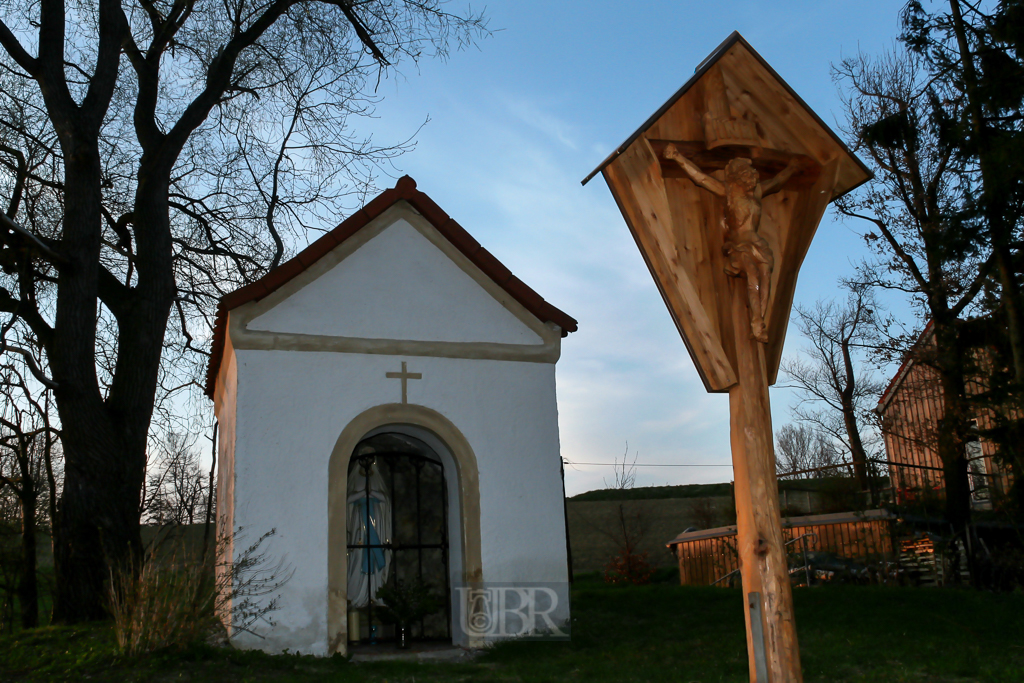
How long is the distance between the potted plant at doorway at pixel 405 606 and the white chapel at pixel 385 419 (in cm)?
18

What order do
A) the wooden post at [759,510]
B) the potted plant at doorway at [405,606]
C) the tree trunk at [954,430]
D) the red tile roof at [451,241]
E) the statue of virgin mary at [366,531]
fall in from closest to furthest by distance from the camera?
the wooden post at [759,510]
the potted plant at doorway at [405,606]
the red tile roof at [451,241]
the statue of virgin mary at [366,531]
the tree trunk at [954,430]

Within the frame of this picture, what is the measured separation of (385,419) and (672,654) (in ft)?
12.7

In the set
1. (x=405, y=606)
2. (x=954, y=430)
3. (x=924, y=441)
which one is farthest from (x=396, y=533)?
(x=924, y=441)

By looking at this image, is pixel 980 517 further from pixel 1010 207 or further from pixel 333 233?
pixel 333 233

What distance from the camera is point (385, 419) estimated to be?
903 centimetres

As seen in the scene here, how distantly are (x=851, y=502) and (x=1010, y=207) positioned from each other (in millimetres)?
7674

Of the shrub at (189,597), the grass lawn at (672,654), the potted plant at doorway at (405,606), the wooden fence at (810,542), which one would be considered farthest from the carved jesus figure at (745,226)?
the wooden fence at (810,542)

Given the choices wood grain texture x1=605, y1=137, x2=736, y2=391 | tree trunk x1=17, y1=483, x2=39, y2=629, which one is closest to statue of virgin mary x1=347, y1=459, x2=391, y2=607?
tree trunk x1=17, y1=483, x2=39, y2=629

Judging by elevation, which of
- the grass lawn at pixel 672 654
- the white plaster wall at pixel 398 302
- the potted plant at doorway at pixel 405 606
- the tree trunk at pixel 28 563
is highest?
the white plaster wall at pixel 398 302

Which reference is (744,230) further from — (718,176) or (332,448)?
(332,448)

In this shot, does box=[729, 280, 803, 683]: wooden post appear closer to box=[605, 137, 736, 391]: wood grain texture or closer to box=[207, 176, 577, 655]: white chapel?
A: box=[605, 137, 736, 391]: wood grain texture

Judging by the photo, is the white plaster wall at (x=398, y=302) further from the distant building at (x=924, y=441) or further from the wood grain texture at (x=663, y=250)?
the distant building at (x=924, y=441)

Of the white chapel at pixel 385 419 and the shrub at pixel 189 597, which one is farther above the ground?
the white chapel at pixel 385 419

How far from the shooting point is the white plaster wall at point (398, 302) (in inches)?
360
